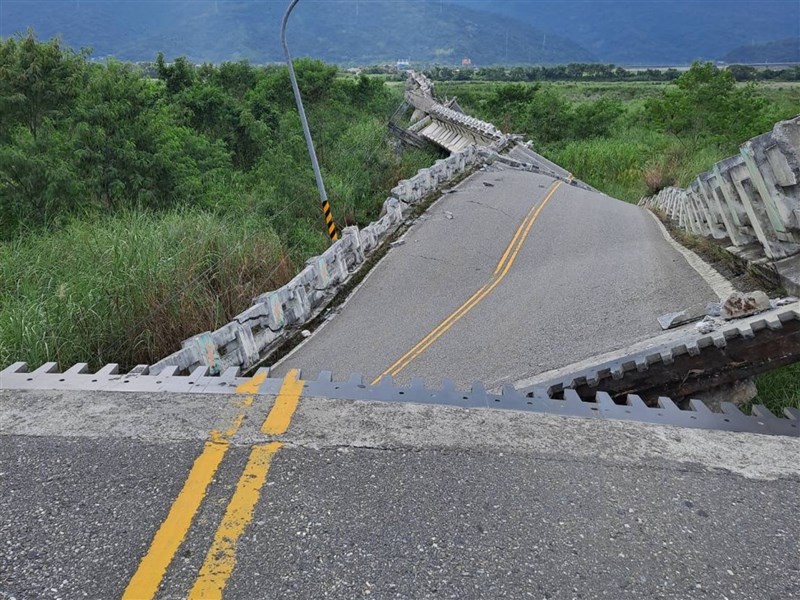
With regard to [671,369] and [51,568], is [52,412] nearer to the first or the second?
[51,568]

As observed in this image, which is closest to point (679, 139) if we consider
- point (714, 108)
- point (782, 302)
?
point (714, 108)

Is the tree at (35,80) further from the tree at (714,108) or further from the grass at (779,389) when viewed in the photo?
the tree at (714,108)

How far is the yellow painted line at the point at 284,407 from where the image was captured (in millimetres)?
3943

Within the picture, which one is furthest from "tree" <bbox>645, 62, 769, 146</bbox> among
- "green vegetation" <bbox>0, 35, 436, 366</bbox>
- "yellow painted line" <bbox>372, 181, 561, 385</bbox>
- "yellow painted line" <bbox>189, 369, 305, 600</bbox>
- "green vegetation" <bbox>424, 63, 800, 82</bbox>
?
"green vegetation" <bbox>424, 63, 800, 82</bbox>

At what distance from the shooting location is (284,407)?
4199 millimetres

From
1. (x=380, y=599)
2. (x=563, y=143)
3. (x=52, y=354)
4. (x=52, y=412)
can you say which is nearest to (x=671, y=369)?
(x=380, y=599)

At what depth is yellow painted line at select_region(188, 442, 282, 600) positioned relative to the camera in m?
2.77

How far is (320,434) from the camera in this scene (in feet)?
12.8

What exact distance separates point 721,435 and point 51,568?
427cm

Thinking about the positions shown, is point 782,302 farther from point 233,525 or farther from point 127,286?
point 127,286

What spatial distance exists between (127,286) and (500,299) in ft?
19.5

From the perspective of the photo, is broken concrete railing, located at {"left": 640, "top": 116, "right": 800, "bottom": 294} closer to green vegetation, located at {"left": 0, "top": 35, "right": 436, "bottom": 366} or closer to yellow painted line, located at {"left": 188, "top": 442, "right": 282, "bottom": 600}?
yellow painted line, located at {"left": 188, "top": 442, "right": 282, "bottom": 600}

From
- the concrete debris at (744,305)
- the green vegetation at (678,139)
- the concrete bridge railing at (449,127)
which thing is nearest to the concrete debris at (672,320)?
the concrete debris at (744,305)

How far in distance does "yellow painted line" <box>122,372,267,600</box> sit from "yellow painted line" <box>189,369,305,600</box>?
0.63 feet
